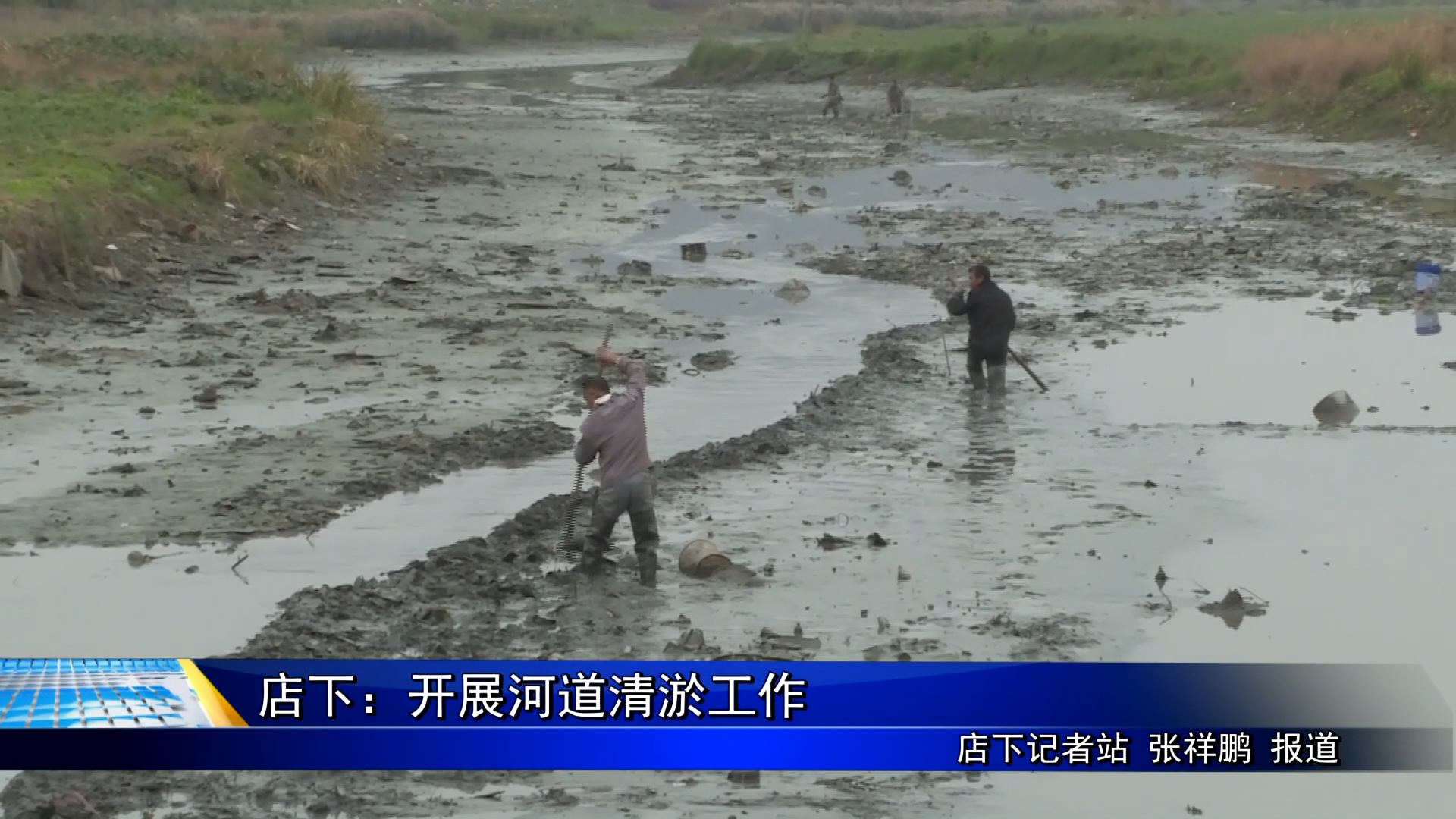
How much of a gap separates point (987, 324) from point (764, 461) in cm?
330

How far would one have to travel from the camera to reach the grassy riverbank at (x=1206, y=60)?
42.5 metres

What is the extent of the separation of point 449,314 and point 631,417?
9738 mm

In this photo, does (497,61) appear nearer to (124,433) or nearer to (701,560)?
(124,433)

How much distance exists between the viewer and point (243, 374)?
1816cm

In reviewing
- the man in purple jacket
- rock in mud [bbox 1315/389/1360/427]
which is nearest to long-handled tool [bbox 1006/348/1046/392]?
rock in mud [bbox 1315/389/1360/427]

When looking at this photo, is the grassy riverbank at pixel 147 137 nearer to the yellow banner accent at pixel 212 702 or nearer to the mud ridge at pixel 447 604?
the mud ridge at pixel 447 604

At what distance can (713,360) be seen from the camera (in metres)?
19.5

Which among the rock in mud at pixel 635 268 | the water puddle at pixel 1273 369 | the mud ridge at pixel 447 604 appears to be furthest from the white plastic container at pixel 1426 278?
the mud ridge at pixel 447 604

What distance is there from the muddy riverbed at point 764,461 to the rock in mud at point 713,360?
0.33 ft

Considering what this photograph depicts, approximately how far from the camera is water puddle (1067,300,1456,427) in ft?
57.3

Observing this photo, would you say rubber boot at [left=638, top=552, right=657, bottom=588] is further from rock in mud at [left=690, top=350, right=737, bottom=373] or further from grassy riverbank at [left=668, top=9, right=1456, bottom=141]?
grassy riverbank at [left=668, top=9, right=1456, bottom=141]

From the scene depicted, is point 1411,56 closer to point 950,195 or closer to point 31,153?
point 950,195

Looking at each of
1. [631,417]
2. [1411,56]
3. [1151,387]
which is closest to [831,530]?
[631,417]

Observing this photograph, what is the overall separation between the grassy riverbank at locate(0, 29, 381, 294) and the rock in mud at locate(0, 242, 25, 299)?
0.35 metres
